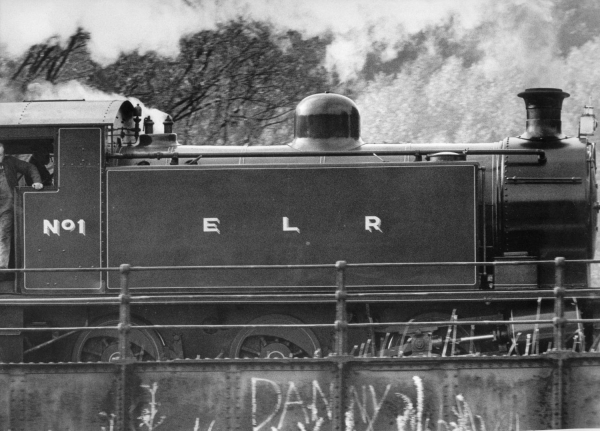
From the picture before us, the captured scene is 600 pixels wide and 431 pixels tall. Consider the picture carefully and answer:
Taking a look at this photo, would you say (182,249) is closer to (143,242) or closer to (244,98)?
(143,242)

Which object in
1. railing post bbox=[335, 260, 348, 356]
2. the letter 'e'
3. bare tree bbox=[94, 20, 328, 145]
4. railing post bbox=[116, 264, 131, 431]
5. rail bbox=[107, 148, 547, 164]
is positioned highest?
bare tree bbox=[94, 20, 328, 145]

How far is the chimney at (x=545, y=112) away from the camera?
9219 mm

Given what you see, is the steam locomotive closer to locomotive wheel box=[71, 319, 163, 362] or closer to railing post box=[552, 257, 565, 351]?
locomotive wheel box=[71, 319, 163, 362]

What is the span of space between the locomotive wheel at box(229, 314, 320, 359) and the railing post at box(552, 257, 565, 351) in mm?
2230

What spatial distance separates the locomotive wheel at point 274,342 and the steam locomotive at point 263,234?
1cm

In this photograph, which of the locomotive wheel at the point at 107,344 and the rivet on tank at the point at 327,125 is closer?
the locomotive wheel at the point at 107,344

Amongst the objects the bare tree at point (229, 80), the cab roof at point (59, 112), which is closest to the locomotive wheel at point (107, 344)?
the cab roof at point (59, 112)

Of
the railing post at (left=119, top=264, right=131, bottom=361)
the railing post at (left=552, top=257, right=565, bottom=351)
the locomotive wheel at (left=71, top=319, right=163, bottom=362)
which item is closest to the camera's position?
the railing post at (left=552, top=257, right=565, bottom=351)

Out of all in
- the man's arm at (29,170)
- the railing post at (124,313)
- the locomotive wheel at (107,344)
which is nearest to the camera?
the railing post at (124,313)

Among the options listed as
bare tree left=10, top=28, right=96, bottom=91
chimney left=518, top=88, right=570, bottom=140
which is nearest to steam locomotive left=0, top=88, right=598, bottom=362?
chimney left=518, top=88, right=570, bottom=140

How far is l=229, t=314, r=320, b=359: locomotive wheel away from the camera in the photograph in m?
8.77

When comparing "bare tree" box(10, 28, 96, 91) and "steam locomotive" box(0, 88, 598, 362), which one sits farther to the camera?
"bare tree" box(10, 28, 96, 91)

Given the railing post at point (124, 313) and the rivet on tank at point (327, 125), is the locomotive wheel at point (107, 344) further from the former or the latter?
the rivet on tank at point (327, 125)

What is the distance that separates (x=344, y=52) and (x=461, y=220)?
35.5 feet
